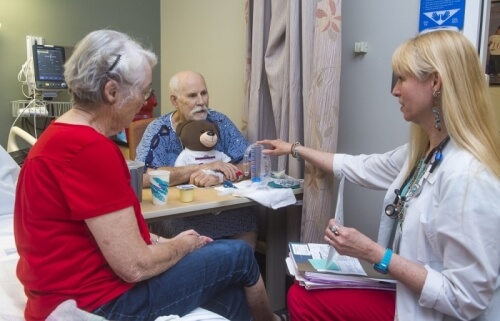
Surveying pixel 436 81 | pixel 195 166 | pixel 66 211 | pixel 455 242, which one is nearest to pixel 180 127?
pixel 195 166

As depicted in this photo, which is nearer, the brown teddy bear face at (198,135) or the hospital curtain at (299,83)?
the hospital curtain at (299,83)

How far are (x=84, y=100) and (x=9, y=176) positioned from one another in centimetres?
109

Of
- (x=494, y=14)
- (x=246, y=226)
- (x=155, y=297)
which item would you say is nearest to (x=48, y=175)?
(x=155, y=297)

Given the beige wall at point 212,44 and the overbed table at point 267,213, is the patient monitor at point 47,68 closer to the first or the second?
the beige wall at point 212,44

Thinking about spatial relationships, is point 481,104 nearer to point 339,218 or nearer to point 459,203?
point 459,203

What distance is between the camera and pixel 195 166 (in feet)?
6.64

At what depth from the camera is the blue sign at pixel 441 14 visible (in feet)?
5.64

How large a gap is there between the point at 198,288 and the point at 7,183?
1157mm

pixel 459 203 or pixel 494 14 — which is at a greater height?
pixel 494 14

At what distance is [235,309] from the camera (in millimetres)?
1381

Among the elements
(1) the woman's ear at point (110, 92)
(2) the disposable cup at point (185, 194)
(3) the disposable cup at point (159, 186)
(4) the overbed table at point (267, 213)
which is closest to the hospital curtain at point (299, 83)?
(4) the overbed table at point (267, 213)

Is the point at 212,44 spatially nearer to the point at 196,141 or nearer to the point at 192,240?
the point at 196,141

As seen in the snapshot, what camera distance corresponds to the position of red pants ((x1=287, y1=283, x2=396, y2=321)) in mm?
1279

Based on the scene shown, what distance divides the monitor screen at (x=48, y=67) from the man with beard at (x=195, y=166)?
0.98m
